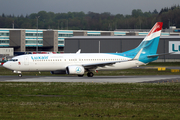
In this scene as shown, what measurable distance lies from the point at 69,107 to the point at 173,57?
246 ft

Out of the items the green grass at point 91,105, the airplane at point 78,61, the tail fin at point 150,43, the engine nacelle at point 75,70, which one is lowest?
the green grass at point 91,105

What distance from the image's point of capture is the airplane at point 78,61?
4256 centimetres

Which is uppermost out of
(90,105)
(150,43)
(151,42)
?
(151,42)

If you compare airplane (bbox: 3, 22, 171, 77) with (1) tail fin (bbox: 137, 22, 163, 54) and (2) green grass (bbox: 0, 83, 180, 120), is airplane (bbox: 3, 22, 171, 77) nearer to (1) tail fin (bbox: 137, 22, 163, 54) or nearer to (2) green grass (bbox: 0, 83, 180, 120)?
(1) tail fin (bbox: 137, 22, 163, 54)

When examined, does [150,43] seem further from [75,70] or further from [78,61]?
[75,70]

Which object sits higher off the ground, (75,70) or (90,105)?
(75,70)

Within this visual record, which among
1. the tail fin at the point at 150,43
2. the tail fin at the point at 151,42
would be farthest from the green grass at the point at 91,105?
the tail fin at the point at 151,42

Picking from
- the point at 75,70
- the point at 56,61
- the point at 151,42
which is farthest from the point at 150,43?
the point at 56,61

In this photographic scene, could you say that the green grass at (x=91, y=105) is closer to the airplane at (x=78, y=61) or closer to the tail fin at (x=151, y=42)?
the airplane at (x=78, y=61)

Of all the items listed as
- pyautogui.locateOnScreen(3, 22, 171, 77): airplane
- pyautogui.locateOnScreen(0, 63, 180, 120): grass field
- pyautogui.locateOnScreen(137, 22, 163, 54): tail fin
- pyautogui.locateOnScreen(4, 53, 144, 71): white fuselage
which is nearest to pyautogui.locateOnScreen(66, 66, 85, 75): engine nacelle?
pyautogui.locateOnScreen(3, 22, 171, 77): airplane

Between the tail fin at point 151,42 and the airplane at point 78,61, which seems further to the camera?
the tail fin at point 151,42

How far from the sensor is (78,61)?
1725 inches

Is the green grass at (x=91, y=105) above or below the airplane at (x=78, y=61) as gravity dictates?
below

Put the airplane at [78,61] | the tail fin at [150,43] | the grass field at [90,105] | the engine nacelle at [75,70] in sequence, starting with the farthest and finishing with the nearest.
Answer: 1. the tail fin at [150,43]
2. the airplane at [78,61]
3. the engine nacelle at [75,70]
4. the grass field at [90,105]
